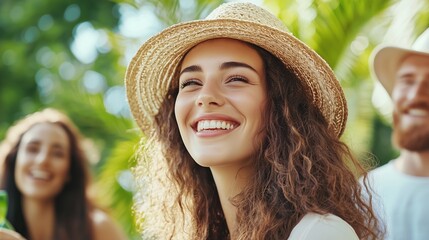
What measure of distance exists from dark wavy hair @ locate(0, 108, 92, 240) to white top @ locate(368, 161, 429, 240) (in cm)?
199

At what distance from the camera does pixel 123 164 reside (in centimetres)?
693

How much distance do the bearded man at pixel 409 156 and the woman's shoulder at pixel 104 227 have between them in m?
1.92

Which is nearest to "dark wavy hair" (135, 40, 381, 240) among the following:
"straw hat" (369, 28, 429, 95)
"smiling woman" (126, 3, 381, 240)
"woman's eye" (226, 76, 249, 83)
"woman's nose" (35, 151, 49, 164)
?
"smiling woman" (126, 3, 381, 240)

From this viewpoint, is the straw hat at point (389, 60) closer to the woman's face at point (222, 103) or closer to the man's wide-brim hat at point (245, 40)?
the man's wide-brim hat at point (245, 40)

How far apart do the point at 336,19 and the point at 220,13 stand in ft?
10.5

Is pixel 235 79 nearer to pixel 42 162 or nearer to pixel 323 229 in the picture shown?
pixel 323 229

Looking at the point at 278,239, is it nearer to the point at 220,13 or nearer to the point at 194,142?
the point at 194,142

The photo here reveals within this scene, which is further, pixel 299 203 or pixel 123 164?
pixel 123 164

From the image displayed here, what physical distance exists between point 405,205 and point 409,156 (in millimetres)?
298

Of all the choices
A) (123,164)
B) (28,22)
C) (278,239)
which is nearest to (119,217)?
(123,164)

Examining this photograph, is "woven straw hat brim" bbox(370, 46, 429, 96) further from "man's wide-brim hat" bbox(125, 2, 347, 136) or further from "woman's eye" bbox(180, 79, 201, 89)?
"woman's eye" bbox(180, 79, 201, 89)

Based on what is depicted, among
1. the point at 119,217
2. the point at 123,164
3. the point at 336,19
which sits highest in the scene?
the point at 336,19

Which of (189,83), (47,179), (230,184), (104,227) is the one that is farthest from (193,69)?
(104,227)

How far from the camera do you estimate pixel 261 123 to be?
2.93 meters
